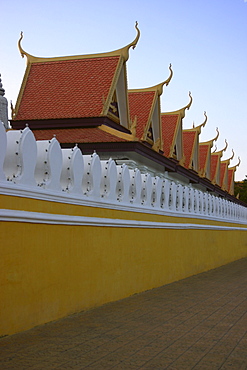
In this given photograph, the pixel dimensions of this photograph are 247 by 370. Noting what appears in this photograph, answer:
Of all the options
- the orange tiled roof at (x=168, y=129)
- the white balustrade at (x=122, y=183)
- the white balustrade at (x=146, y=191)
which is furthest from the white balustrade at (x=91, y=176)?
the orange tiled roof at (x=168, y=129)

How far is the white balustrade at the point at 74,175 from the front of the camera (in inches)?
222

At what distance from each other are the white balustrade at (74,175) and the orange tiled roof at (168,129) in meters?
10.7

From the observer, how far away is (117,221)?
8125 mm

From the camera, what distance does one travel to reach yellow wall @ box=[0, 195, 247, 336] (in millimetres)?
5301

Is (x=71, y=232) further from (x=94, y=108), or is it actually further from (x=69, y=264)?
(x=94, y=108)

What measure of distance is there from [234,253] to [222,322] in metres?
14.1

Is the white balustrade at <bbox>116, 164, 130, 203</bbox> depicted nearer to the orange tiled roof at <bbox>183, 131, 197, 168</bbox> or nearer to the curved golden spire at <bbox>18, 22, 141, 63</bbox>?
the curved golden spire at <bbox>18, 22, 141, 63</bbox>

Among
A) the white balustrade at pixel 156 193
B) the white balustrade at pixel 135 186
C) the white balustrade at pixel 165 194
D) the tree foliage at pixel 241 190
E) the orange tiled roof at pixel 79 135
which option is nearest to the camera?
the white balustrade at pixel 135 186

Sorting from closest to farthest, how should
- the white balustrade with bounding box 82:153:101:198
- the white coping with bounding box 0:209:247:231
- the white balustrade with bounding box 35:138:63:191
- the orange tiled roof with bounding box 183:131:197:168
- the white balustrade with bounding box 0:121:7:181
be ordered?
the white balustrade with bounding box 0:121:7:181
the white coping with bounding box 0:209:247:231
the white balustrade with bounding box 35:138:63:191
the white balustrade with bounding box 82:153:101:198
the orange tiled roof with bounding box 183:131:197:168

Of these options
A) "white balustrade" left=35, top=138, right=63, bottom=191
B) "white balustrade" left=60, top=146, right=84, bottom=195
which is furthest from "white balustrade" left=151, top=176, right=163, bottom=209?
"white balustrade" left=35, top=138, right=63, bottom=191

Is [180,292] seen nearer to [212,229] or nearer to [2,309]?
[2,309]

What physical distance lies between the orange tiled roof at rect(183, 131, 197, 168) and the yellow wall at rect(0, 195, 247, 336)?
15.5 metres

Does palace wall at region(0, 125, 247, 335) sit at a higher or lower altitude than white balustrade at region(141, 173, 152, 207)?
lower

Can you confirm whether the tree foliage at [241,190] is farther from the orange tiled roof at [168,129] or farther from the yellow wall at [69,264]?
the yellow wall at [69,264]
